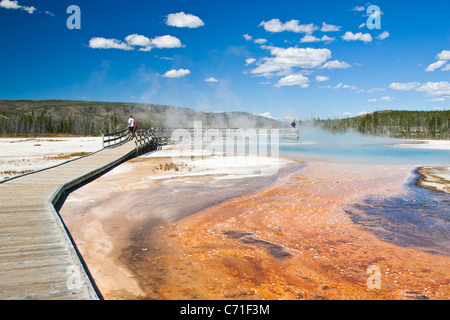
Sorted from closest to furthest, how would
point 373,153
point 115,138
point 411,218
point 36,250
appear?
point 36,250
point 411,218
point 115,138
point 373,153

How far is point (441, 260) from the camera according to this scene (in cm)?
561

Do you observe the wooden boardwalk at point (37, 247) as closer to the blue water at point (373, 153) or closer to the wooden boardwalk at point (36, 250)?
the wooden boardwalk at point (36, 250)

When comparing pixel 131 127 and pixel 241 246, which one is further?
pixel 131 127

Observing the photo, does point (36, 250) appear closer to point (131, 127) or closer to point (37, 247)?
point (37, 247)

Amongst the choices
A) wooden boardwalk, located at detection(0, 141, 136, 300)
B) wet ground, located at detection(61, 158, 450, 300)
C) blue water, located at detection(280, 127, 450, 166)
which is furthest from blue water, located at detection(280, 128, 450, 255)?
blue water, located at detection(280, 127, 450, 166)

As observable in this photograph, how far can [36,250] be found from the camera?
498 cm

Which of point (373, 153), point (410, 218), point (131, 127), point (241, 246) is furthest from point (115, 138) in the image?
point (373, 153)

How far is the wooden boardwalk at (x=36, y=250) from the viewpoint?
3.83 metres

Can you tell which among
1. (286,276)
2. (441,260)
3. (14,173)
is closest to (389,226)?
(441,260)

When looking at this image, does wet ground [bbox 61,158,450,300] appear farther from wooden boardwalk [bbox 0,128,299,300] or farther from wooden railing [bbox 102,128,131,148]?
wooden railing [bbox 102,128,131,148]

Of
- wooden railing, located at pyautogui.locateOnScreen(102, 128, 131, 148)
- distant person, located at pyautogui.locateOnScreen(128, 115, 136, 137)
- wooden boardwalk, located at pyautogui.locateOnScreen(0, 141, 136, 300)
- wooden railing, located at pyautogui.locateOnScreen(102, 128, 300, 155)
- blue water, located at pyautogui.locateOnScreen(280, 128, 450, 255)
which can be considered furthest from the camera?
distant person, located at pyautogui.locateOnScreen(128, 115, 136, 137)

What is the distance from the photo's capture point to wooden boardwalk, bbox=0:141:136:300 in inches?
151
